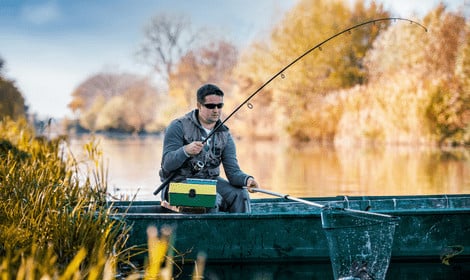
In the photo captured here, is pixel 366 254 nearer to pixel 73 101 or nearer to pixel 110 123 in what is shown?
pixel 110 123

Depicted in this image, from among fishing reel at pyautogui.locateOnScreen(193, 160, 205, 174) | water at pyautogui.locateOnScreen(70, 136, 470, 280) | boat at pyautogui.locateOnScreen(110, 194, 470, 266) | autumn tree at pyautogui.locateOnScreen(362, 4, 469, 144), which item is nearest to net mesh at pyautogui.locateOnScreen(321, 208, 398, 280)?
water at pyautogui.locateOnScreen(70, 136, 470, 280)

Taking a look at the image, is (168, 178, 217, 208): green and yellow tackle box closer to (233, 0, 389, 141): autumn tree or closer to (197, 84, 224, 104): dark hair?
(197, 84, 224, 104): dark hair

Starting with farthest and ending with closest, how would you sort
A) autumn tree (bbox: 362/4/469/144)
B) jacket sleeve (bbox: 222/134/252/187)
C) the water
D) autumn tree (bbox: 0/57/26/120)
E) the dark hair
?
autumn tree (bbox: 362/4/469/144), autumn tree (bbox: 0/57/26/120), jacket sleeve (bbox: 222/134/252/187), the dark hair, the water

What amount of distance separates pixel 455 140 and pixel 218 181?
54.9 ft

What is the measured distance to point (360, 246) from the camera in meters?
3.86

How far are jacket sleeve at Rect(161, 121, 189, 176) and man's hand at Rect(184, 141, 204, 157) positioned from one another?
84 mm

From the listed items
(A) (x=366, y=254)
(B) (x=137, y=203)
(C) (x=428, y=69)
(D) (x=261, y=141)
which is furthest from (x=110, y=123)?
(A) (x=366, y=254)

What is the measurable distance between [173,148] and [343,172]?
9.02 meters

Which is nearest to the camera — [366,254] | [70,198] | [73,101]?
[366,254]

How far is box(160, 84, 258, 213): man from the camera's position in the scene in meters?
5.20

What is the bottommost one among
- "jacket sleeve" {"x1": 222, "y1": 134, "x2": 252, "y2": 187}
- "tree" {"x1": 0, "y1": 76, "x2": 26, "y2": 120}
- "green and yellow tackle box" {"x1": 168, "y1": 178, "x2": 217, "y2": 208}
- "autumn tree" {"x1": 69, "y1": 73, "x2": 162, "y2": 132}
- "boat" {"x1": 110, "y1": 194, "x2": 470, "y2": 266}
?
"boat" {"x1": 110, "y1": 194, "x2": 470, "y2": 266}

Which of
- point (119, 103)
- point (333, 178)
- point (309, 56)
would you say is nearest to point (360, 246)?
point (333, 178)

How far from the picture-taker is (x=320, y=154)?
19656 mm

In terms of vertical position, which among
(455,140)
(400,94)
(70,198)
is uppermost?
(400,94)
